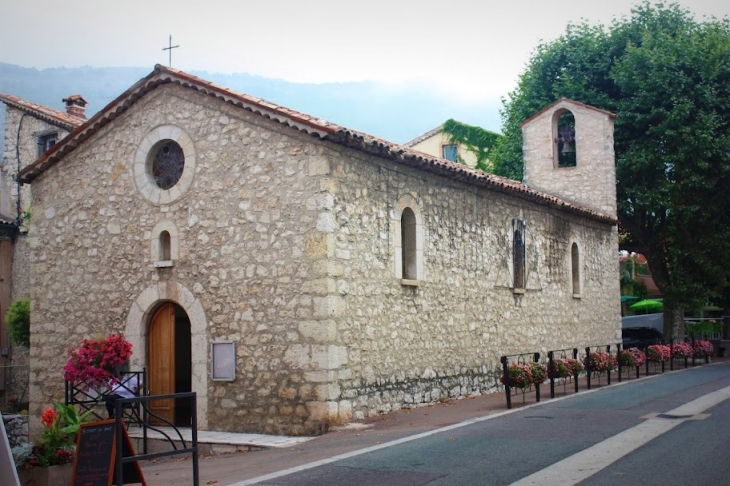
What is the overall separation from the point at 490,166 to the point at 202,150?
25.7 m

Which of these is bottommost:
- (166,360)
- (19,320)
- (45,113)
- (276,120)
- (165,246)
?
(166,360)

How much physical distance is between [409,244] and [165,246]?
4.54 m

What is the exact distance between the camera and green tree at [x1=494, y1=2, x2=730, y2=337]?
2698 centimetres

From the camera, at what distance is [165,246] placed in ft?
48.1

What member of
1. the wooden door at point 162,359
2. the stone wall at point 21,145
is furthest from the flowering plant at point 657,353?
the stone wall at point 21,145

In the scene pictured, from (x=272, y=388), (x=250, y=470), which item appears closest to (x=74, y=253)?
(x=272, y=388)

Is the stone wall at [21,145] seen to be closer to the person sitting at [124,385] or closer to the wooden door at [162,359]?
the wooden door at [162,359]

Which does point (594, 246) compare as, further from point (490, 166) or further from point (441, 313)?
point (490, 166)

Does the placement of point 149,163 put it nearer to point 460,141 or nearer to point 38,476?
point 38,476

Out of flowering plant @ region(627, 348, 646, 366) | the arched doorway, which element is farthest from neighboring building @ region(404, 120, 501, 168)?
the arched doorway

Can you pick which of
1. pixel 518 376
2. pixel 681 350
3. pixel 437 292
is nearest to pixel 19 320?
pixel 437 292

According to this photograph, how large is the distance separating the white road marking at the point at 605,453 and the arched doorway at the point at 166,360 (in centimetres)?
783

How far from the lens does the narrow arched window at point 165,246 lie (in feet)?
47.8

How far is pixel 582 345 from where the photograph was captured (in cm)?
2306
